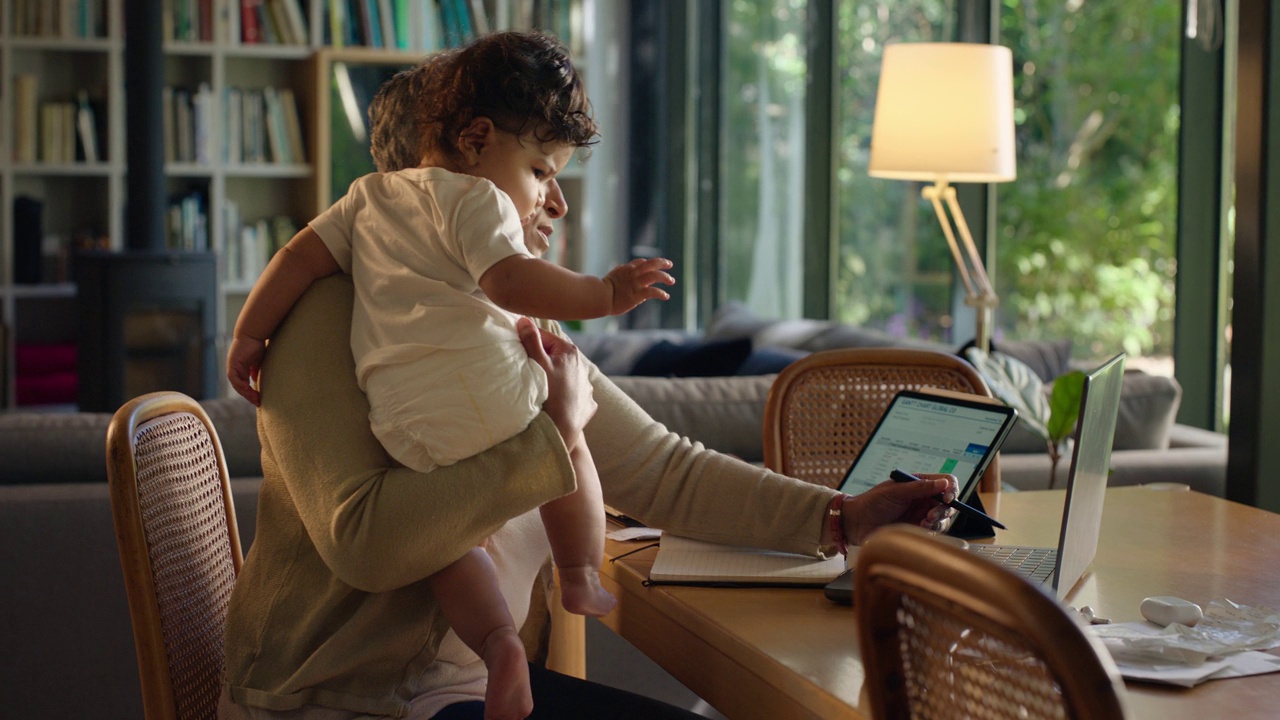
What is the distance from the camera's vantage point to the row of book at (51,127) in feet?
18.6

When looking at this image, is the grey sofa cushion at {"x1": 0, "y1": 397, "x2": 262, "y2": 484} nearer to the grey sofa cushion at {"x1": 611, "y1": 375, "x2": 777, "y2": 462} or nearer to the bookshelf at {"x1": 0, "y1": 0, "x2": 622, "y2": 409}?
the grey sofa cushion at {"x1": 611, "y1": 375, "x2": 777, "y2": 462}

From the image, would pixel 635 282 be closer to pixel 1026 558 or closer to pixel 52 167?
pixel 1026 558

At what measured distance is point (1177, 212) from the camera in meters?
3.07

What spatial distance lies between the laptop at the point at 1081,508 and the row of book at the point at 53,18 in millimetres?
5469

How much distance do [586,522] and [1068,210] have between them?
2.63 m

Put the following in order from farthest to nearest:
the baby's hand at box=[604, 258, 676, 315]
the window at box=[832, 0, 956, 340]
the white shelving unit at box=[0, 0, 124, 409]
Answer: the white shelving unit at box=[0, 0, 124, 409] → the window at box=[832, 0, 956, 340] → the baby's hand at box=[604, 258, 676, 315]

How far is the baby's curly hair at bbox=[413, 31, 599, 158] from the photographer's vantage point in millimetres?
1308

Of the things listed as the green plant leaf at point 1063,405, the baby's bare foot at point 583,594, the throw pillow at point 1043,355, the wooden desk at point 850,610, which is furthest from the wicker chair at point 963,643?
the throw pillow at point 1043,355

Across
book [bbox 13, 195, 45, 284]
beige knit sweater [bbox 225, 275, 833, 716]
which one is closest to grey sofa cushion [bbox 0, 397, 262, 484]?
beige knit sweater [bbox 225, 275, 833, 716]

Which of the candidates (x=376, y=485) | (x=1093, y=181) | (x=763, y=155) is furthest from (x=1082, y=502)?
(x=763, y=155)

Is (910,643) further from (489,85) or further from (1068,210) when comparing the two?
(1068,210)

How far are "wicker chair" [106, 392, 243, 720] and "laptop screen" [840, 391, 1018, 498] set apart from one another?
2.52 ft

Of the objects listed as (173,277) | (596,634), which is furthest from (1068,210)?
(173,277)

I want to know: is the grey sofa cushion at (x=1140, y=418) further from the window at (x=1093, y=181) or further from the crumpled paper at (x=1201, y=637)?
the crumpled paper at (x=1201, y=637)
